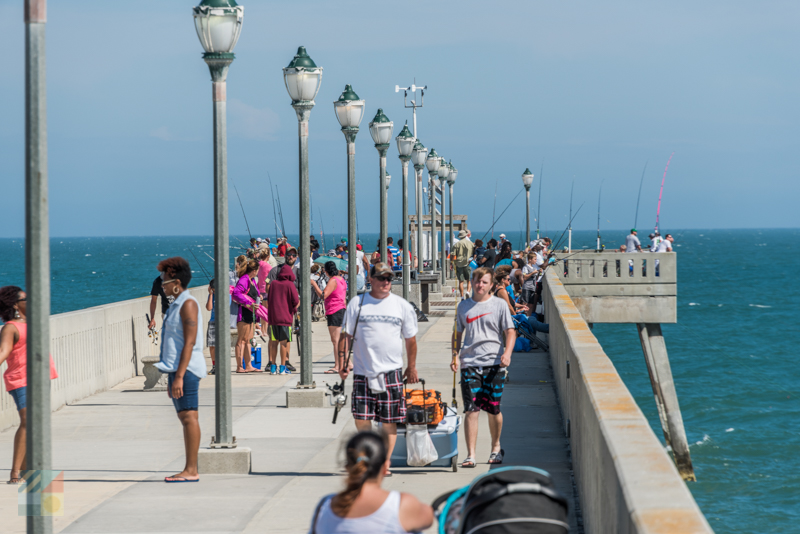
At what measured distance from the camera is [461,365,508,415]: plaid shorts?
8.61m

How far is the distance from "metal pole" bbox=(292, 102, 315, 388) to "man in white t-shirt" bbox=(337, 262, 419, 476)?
3863mm

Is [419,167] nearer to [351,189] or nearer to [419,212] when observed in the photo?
[419,212]

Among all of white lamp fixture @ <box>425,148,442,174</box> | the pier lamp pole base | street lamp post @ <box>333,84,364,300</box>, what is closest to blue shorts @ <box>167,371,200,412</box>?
street lamp post @ <box>333,84,364,300</box>

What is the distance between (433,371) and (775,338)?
51657 millimetres

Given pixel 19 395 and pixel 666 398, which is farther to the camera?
pixel 666 398

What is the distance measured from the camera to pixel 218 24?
8773 millimetres

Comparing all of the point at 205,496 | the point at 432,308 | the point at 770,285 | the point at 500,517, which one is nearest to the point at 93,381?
the point at 205,496

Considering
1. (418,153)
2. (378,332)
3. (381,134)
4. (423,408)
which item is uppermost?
(418,153)

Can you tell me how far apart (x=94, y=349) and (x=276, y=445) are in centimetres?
445

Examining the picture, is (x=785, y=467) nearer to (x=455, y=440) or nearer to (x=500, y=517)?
(x=455, y=440)

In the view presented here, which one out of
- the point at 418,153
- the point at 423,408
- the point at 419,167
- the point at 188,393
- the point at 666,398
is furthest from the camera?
the point at 666,398

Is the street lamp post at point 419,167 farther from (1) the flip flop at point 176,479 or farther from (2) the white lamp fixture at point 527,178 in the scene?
(1) the flip flop at point 176,479

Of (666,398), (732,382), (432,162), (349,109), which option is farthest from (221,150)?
(732,382)

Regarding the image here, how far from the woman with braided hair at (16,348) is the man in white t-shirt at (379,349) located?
8.55 ft
